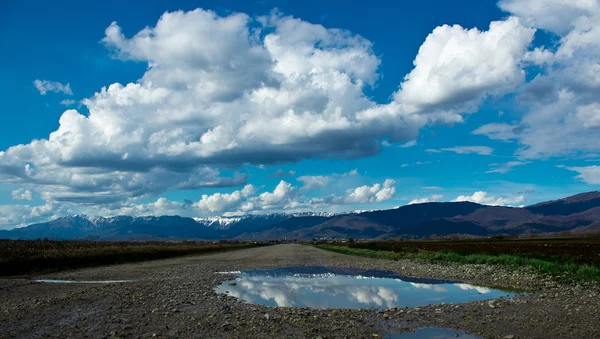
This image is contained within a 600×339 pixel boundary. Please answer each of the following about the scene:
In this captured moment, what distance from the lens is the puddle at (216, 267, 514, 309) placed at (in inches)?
810

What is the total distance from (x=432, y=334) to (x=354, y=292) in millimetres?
11077

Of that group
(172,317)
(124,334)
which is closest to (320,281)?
(172,317)

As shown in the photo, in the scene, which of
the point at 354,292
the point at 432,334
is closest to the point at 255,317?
the point at 432,334

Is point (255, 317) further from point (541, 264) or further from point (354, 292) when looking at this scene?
point (541, 264)

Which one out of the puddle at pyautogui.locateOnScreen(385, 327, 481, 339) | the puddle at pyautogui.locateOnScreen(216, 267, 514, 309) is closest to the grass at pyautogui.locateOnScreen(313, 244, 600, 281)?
the puddle at pyautogui.locateOnScreen(216, 267, 514, 309)

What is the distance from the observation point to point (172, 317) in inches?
635

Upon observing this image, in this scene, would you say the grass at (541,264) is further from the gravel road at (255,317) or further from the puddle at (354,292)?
the puddle at (354,292)

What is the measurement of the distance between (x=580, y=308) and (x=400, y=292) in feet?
31.1

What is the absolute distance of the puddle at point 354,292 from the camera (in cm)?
2057

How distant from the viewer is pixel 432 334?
13461 millimetres

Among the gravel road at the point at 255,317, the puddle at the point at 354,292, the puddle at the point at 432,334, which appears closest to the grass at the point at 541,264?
the gravel road at the point at 255,317

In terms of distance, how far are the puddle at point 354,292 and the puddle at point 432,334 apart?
514 centimetres

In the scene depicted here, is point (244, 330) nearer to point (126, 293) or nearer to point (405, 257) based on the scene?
point (126, 293)

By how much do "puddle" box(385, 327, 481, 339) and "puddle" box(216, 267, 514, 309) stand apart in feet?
16.9
